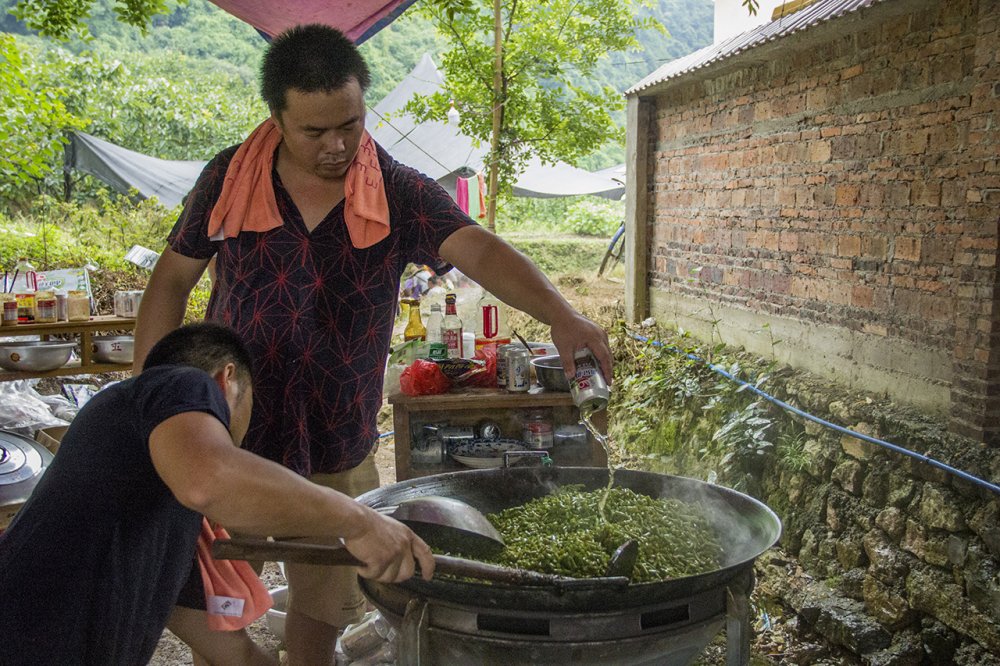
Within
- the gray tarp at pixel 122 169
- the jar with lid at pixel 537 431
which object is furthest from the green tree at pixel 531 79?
the gray tarp at pixel 122 169

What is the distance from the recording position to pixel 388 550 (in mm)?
1476

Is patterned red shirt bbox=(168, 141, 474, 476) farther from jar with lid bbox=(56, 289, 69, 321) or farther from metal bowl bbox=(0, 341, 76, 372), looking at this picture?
jar with lid bbox=(56, 289, 69, 321)

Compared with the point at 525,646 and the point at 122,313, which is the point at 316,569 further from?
the point at 122,313

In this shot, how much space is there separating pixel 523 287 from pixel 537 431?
1218 mm

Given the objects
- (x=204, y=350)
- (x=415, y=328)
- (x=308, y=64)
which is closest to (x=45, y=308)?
(x=415, y=328)

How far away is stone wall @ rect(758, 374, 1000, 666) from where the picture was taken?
3535 millimetres

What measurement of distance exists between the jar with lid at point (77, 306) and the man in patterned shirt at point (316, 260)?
342 centimetres

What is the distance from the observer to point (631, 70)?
3619 centimetres

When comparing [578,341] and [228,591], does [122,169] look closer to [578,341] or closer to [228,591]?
[228,591]

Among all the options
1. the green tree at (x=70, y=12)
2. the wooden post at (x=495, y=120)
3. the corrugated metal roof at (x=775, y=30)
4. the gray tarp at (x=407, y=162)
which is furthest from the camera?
the gray tarp at (x=407, y=162)

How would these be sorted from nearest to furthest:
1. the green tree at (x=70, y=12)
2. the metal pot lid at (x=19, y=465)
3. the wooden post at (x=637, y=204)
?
the metal pot lid at (x=19, y=465), the green tree at (x=70, y=12), the wooden post at (x=637, y=204)

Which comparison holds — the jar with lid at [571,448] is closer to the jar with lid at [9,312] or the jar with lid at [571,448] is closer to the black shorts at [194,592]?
the black shorts at [194,592]

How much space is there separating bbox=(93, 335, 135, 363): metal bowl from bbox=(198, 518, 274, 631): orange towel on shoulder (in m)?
3.33

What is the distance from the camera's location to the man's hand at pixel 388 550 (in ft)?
4.81
